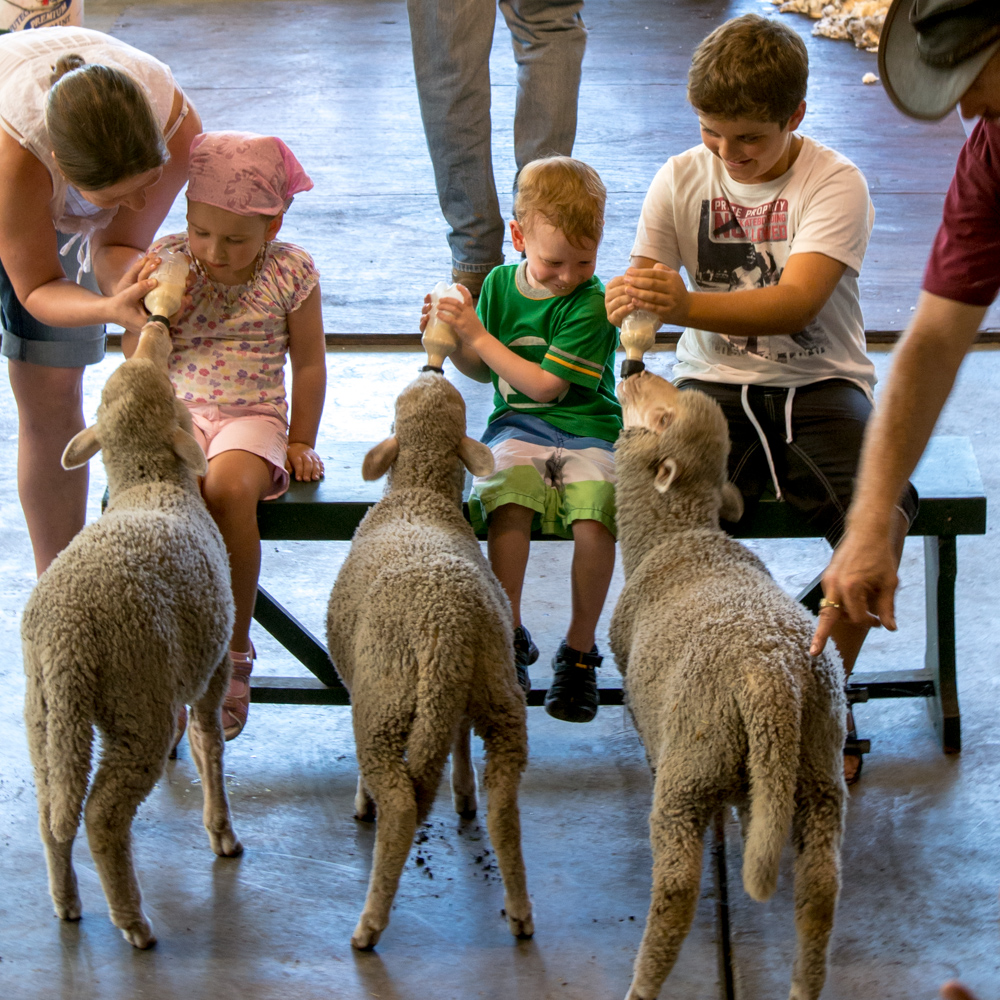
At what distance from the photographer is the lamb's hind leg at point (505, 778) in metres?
2.24

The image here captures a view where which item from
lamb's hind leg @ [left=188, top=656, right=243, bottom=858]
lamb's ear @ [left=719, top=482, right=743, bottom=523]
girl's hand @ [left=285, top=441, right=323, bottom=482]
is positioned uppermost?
lamb's ear @ [left=719, top=482, right=743, bottom=523]

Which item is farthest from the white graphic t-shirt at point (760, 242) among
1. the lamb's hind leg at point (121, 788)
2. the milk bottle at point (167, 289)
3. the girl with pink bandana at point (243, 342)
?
the lamb's hind leg at point (121, 788)

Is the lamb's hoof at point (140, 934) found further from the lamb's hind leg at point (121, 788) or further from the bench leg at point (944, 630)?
the bench leg at point (944, 630)

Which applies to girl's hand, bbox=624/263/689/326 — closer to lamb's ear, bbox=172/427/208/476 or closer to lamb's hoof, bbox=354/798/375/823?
lamb's ear, bbox=172/427/208/476

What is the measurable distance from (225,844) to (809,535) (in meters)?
1.51

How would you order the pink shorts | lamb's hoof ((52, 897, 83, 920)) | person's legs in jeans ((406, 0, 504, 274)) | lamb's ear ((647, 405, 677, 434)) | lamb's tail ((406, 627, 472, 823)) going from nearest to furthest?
lamb's tail ((406, 627, 472, 823)) < lamb's hoof ((52, 897, 83, 920)) < lamb's ear ((647, 405, 677, 434)) < the pink shorts < person's legs in jeans ((406, 0, 504, 274))

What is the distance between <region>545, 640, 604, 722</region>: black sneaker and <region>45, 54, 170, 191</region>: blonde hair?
144cm

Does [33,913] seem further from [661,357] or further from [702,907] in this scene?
[661,357]

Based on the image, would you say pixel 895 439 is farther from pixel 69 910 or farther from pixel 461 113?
pixel 461 113

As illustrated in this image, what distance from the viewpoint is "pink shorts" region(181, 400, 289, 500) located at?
2721 mm

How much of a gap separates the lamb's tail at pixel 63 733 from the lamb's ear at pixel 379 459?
2.51 ft

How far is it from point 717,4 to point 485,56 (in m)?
5.83

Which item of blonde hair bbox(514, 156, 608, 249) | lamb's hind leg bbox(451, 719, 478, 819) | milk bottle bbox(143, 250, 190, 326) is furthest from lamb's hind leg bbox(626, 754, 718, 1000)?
milk bottle bbox(143, 250, 190, 326)

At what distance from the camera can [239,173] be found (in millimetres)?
2676
